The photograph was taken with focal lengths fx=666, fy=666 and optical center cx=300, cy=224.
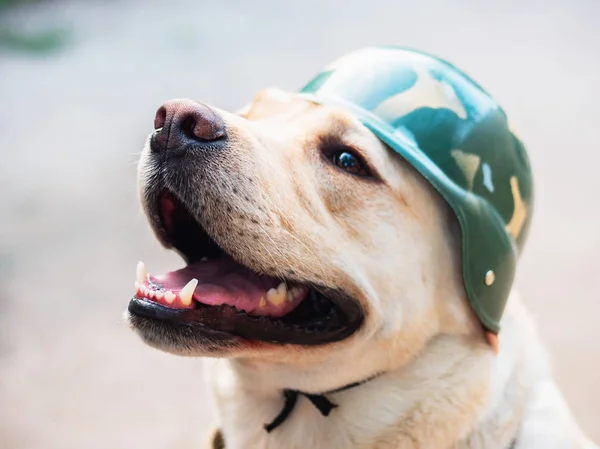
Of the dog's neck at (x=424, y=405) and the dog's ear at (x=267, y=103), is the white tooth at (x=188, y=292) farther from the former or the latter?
the dog's ear at (x=267, y=103)

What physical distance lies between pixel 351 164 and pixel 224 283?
42 centimetres

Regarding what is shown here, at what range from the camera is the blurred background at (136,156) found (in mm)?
3104

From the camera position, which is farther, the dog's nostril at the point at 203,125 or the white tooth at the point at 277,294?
the white tooth at the point at 277,294

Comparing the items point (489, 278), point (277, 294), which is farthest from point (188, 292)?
point (489, 278)

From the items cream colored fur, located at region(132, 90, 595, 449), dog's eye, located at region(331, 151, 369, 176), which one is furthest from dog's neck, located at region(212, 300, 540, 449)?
dog's eye, located at region(331, 151, 369, 176)

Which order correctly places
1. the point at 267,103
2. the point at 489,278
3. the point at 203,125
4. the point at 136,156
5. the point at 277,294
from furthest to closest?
the point at 136,156
the point at 267,103
the point at 489,278
the point at 277,294
the point at 203,125

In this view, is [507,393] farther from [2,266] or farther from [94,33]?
[94,33]

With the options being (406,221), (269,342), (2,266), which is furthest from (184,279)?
(2,266)

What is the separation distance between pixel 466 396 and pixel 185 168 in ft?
2.88

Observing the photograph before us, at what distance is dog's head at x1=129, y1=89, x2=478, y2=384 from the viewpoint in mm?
1428

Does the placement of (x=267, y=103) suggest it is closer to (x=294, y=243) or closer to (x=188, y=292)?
(x=294, y=243)

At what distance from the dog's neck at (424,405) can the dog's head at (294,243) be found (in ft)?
0.20

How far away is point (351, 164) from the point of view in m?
1.61

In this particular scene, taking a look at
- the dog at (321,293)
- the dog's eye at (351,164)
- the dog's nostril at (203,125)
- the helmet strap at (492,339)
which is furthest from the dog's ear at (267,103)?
the helmet strap at (492,339)
